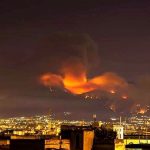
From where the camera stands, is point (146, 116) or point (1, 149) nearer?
point (1, 149)

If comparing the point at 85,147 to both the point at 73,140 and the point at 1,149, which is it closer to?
the point at 73,140

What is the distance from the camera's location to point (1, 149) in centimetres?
5084

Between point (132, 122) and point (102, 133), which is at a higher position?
point (132, 122)

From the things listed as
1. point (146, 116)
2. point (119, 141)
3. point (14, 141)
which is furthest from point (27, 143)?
point (146, 116)

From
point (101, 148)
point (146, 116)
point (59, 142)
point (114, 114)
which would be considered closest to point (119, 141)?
point (101, 148)

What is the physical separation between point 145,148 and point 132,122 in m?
103

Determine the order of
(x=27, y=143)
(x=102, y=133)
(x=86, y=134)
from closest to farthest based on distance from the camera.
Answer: (x=27, y=143) < (x=86, y=134) < (x=102, y=133)

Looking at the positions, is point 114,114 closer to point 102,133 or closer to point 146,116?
point 146,116

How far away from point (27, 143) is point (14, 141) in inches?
62.6

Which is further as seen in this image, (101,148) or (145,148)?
(145,148)

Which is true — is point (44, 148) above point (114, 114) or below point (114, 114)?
below

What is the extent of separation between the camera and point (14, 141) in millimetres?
48844

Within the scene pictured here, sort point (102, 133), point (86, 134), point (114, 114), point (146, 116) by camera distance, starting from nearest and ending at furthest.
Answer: point (86, 134), point (102, 133), point (146, 116), point (114, 114)

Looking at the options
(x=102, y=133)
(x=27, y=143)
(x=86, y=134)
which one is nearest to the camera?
(x=27, y=143)
